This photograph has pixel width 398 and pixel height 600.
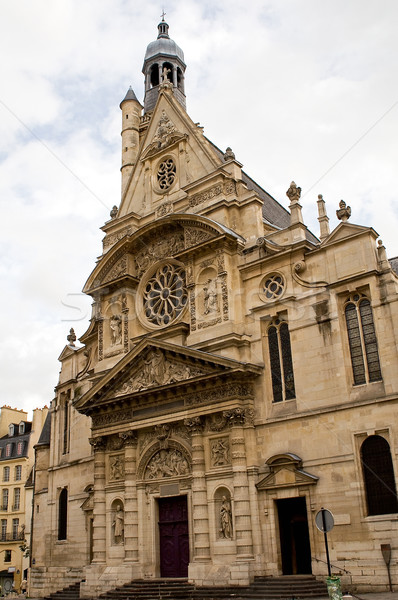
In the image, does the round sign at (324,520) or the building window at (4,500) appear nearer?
the round sign at (324,520)

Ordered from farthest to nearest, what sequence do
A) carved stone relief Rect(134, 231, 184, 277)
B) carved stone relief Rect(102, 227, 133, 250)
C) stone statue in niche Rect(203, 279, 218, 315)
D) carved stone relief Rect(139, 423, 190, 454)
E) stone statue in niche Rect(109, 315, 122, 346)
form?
carved stone relief Rect(102, 227, 133, 250) → stone statue in niche Rect(109, 315, 122, 346) → carved stone relief Rect(134, 231, 184, 277) → stone statue in niche Rect(203, 279, 218, 315) → carved stone relief Rect(139, 423, 190, 454)

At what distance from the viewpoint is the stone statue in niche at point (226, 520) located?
20719 mm

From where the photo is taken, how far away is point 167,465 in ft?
76.2

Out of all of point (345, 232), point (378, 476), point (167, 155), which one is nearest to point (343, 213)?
point (345, 232)

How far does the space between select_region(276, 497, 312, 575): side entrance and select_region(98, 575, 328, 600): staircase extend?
2.79 feet

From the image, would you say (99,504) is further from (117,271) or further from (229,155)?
(229,155)

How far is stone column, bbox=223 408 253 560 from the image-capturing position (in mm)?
19984

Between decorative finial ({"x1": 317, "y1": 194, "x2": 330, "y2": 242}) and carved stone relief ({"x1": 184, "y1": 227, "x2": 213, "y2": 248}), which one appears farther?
carved stone relief ({"x1": 184, "y1": 227, "x2": 213, "y2": 248})

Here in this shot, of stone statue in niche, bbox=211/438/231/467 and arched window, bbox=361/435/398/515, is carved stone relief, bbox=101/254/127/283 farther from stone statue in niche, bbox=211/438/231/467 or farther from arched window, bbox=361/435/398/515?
arched window, bbox=361/435/398/515

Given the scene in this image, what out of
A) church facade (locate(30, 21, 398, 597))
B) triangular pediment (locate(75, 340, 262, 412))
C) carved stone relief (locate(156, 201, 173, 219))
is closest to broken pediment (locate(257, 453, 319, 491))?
church facade (locate(30, 21, 398, 597))

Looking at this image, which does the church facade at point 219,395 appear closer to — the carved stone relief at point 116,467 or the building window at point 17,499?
the carved stone relief at point 116,467

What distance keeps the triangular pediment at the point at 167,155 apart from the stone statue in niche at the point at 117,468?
1061 cm

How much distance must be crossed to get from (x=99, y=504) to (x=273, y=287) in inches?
414

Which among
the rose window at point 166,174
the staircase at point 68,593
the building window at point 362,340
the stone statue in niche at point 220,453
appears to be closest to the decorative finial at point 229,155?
the rose window at point 166,174
